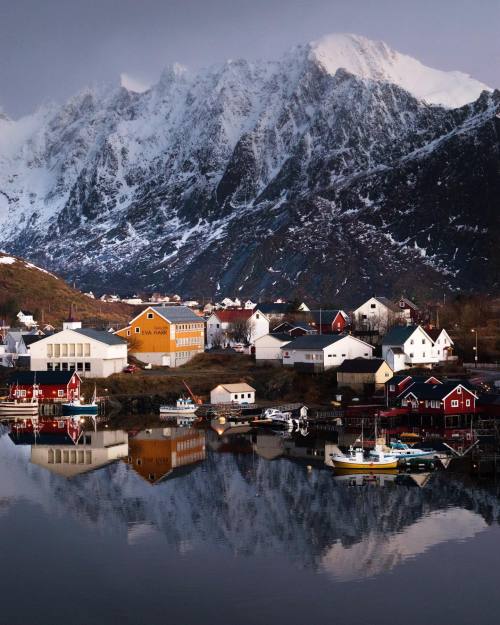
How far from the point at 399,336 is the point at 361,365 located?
599 cm

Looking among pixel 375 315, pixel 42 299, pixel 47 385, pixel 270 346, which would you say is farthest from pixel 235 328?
pixel 42 299

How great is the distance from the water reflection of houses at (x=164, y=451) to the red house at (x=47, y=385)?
34.4 ft

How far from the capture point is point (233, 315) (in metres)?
92.1

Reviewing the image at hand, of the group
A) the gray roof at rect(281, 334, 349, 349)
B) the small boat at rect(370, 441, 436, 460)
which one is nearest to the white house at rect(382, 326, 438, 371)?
the gray roof at rect(281, 334, 349, 349)

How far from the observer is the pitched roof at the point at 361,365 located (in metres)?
63.4

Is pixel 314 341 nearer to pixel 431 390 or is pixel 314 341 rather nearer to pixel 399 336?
pixel 399 336

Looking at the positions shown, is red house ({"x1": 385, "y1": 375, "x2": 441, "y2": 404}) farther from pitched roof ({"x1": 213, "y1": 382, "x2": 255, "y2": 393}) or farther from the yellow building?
the yellow building

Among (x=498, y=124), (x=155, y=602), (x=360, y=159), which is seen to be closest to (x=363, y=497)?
(x=155, y=602)

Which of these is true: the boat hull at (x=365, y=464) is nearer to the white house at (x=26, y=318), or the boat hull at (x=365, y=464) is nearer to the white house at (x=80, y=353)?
the white house at (x=80, y=353)

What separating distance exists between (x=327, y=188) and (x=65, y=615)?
538 feet

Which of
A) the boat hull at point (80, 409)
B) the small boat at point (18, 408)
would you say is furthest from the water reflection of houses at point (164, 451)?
the small boat at point (18, 408)

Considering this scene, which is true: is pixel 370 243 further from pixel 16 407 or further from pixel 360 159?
pixel 16 407

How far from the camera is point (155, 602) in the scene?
2841cm

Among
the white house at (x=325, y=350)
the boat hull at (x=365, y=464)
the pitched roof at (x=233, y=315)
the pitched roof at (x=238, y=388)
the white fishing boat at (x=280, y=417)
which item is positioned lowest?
the boat hull at (x=365, y=464)
